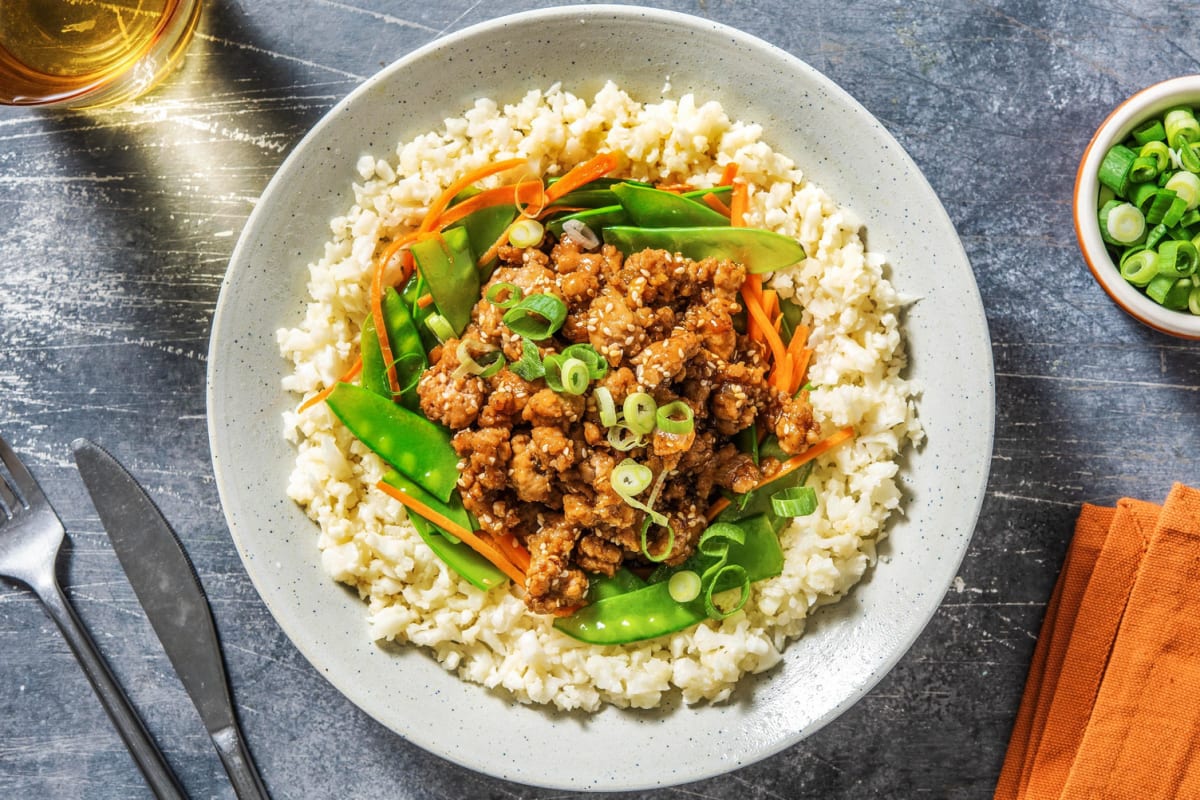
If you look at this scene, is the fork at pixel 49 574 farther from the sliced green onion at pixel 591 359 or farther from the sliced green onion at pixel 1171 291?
the sliced green onion at pixel 1171 291

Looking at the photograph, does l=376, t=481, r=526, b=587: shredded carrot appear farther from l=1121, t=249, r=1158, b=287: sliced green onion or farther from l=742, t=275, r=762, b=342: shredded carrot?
l=1121, t=249, r=1158, b=287: sliced green onion

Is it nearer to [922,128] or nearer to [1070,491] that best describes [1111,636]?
[1070,491]

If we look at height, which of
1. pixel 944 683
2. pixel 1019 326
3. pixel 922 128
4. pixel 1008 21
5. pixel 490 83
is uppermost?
pixel 490 83

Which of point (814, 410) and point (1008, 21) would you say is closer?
point (814, 410)

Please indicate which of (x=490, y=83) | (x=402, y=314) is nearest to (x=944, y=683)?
(x=402, y=314)

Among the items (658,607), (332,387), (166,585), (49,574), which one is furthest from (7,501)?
(658,607)

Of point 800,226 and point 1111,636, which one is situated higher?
point 800,226
